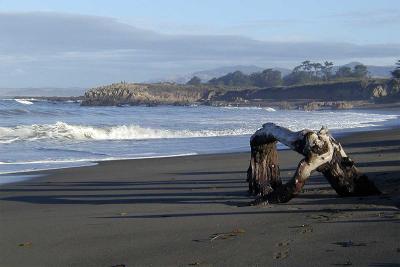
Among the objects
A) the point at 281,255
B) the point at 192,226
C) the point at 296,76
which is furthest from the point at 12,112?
the point at 296,76

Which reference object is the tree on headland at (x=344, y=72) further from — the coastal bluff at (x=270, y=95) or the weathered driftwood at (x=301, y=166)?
the weathered driftwood at (x=301, y=166)

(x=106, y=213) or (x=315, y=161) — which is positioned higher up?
(x=315, y=161)

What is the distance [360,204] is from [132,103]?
9866 cm

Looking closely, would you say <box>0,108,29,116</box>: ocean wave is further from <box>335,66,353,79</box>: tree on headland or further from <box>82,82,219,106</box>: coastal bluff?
<box>335,66,353,79</box>: tree on headland

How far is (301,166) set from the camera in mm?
9539

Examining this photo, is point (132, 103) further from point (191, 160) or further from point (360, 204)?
point (360, 204)

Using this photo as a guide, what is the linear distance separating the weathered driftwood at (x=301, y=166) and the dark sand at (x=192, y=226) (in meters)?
0.26

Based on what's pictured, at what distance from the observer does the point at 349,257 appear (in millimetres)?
6406

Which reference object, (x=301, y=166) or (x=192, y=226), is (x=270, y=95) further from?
(x=192, y=226)

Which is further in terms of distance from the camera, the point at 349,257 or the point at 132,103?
the point at 132,103

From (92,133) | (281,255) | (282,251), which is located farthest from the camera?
(92,133)

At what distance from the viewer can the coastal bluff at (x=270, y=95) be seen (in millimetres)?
95188

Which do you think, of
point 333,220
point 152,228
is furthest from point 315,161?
point 152,228

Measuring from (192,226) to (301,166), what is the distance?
1996mm
